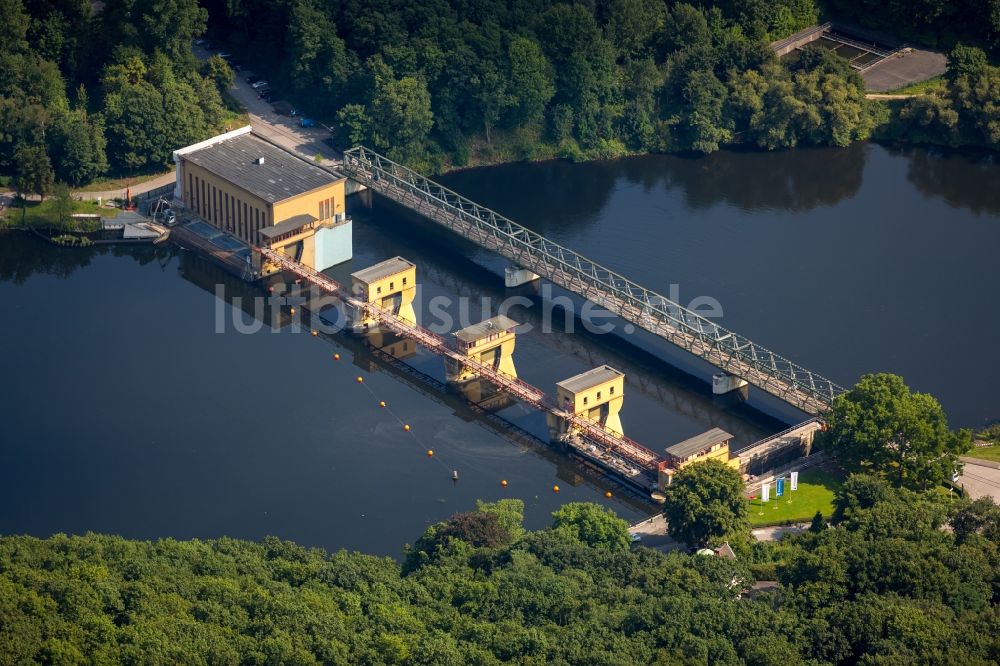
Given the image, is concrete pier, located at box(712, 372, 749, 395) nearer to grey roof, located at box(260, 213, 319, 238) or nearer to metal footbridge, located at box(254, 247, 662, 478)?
metal footbridge, located at box(254, 247, 662, 478)

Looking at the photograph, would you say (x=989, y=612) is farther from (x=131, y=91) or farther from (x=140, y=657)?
(x=131, y=91)

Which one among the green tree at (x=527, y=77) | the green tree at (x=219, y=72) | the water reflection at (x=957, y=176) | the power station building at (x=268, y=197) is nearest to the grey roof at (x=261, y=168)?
the power station building at (x=268, y=197)

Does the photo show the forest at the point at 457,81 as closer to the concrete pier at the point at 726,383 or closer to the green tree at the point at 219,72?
the green tree at the point at 219,72

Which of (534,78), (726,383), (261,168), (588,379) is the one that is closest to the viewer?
(588,379)

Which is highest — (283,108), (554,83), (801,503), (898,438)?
(554,83)

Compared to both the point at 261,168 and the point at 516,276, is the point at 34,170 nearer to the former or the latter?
the point at 261,168

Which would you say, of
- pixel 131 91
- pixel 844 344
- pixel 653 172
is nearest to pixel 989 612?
pixel 844 344

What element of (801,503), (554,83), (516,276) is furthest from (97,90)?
(801,503)
